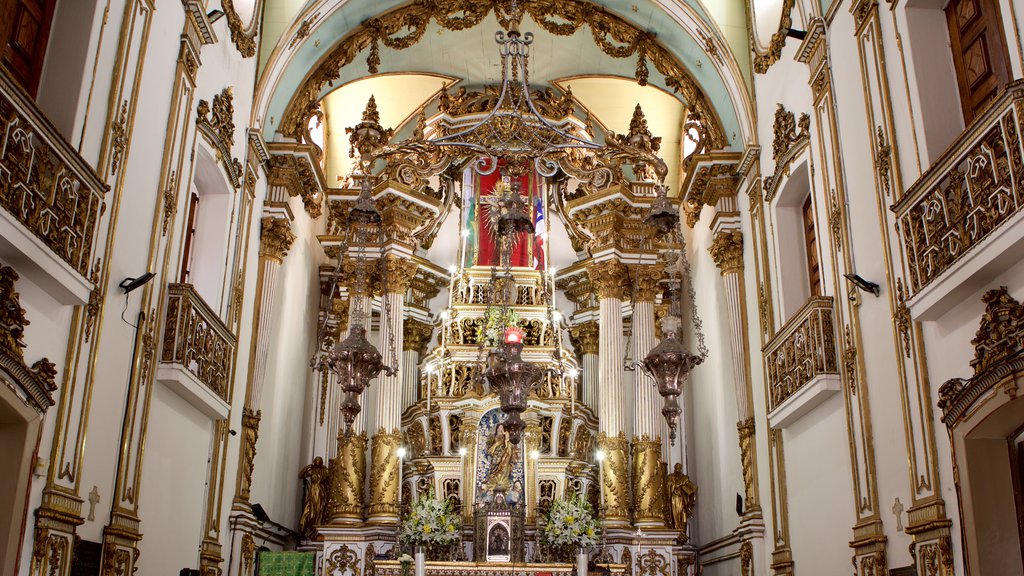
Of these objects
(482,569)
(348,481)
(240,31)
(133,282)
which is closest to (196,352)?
(133,282)

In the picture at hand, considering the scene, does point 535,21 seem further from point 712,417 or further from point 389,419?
point 712,417

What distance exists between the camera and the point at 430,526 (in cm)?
1338

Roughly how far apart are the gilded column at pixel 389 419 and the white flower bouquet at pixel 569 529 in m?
2.25

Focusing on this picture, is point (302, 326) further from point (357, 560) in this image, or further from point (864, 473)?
point (864, 473)

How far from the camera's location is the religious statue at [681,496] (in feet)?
A: 46.4

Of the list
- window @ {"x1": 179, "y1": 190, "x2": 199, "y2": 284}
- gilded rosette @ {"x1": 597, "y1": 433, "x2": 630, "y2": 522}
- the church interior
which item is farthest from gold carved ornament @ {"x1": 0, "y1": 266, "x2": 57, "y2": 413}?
gilded rosette @ {"x1": 597, "y1": 433, "x2": 630, "y2": 522}

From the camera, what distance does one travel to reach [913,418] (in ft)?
24.6

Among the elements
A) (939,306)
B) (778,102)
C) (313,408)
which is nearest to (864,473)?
(939,306)

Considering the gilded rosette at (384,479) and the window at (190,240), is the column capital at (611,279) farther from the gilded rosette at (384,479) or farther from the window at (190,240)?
the window at (190,240)

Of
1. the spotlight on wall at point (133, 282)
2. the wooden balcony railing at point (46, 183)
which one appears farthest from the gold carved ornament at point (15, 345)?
the spotlight on wall at point (133, 282)

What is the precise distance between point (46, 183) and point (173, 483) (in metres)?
3.91

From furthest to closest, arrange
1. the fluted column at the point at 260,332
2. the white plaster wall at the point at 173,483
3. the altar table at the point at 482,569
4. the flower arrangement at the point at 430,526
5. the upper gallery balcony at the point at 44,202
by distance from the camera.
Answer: the flower arrangement at the point at 430,526
the altar table at the point at 482,569
the fluted column at the point at 260,332
the white plaster wall at the point at 173,483
the upper gallery balcony at the point at 44,202

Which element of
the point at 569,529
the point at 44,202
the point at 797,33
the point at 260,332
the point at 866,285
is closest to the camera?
the point at 44,202

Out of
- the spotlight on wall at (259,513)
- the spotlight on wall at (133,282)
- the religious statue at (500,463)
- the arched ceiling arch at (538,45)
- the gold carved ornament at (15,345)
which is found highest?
the arched ceiling arch at (538,45)
